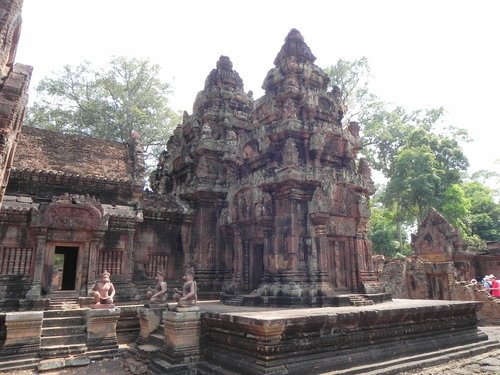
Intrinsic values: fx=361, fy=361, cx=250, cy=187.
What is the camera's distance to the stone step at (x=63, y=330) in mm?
8891

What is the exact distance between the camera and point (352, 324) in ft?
21.2

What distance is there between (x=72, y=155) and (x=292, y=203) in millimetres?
9006

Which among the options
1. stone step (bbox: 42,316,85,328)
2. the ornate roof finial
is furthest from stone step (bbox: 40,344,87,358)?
the ornate roof finial

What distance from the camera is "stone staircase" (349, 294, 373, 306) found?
338 inches

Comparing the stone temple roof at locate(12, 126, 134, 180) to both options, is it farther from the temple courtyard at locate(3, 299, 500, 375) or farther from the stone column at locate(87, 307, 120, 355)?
the temple courtyard at locate(3, 299, 500, 375)

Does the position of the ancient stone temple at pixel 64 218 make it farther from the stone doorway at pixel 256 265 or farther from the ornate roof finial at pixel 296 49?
the ornate roof finial at pixel 296 49

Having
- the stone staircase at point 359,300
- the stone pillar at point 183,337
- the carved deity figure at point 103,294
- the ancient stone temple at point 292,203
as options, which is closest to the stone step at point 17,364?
the carved deity figure at point 103,294

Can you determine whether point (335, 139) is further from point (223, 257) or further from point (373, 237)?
point (373, 237)

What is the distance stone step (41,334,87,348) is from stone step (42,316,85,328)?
19.8 inches

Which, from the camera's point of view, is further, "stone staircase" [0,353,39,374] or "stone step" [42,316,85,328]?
"stone step" [42,316,85,328]

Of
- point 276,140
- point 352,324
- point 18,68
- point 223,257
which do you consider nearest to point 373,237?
point 223,257

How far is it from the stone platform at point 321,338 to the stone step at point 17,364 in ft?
13.5

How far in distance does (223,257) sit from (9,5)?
32.2 ft

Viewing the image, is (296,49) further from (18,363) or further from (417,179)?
(417,179)
